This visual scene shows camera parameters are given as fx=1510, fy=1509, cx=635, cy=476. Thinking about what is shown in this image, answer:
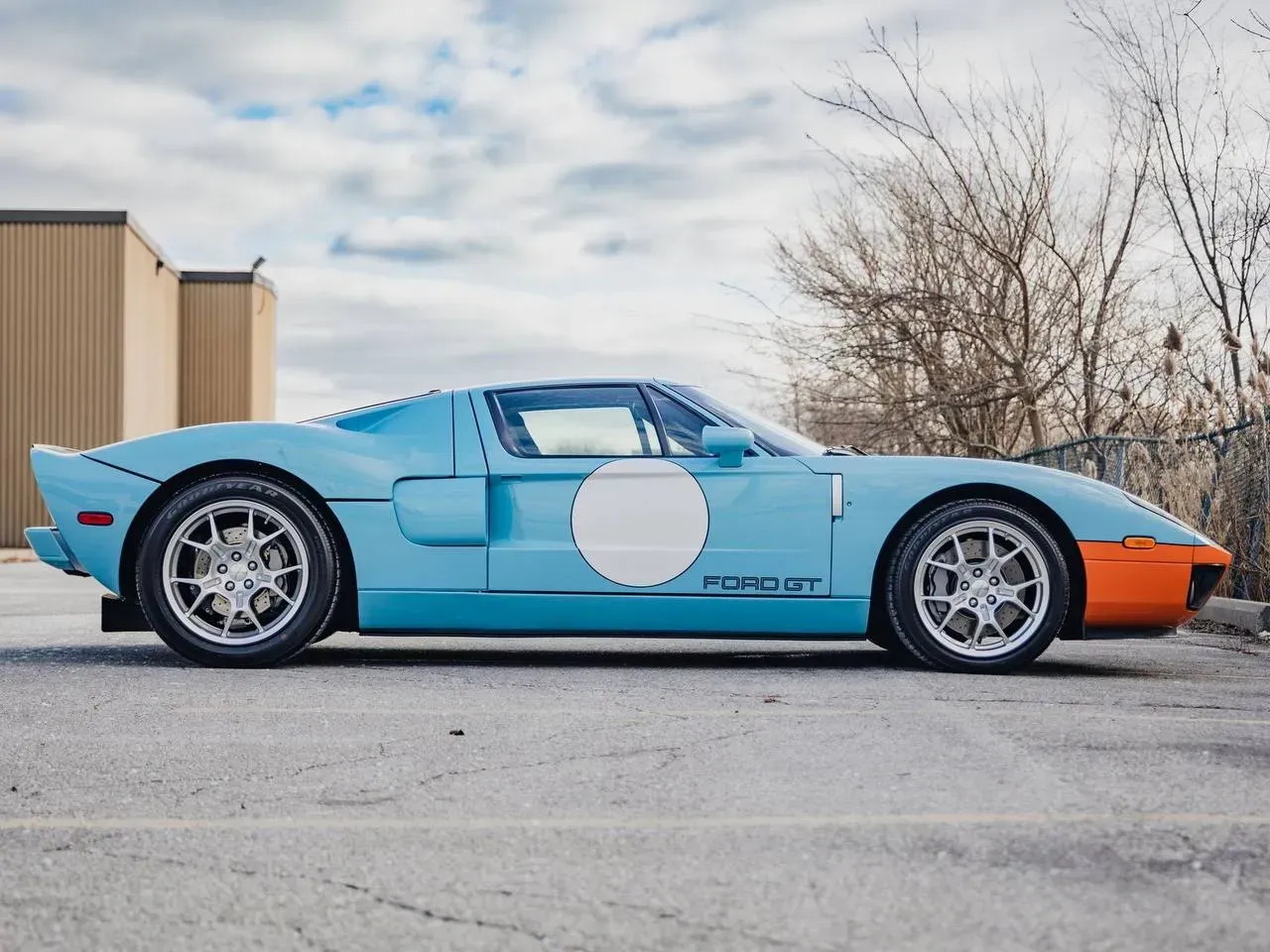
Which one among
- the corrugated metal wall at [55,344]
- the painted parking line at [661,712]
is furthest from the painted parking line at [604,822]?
the corrugated metal wall at [55,344]

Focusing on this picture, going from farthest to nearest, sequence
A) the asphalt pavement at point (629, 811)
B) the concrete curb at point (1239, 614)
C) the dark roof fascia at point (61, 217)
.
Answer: the dark roof fascia at point (61, 217) → the concrete curb at point (1239, 614) → the asphalt pavement at point (629, 811)

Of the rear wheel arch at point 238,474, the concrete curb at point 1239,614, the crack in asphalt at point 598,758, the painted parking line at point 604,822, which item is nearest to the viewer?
the painted parking line at point 604,822

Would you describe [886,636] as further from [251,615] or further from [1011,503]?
[251,615]

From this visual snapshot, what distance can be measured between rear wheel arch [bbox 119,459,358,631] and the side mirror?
1549mm

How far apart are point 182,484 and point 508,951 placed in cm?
432

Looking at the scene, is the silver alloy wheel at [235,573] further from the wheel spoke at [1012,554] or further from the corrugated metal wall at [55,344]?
the corrugated metal wall at [55,344]

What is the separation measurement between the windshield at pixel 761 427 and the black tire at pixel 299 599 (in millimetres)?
1648

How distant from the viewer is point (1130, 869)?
2.92m

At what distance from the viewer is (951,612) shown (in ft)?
20.4

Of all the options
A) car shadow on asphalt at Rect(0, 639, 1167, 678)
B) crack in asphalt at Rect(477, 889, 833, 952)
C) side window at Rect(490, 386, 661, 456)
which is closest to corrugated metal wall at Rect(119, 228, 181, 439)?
car shadow on asphalt at Rect(0, 639, 1167, 678)

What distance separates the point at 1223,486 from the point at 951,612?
4198mm

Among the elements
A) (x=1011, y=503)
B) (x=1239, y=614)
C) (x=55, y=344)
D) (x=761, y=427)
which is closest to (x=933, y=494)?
(x=1011, y=503)

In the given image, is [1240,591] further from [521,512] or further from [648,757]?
[648,757]

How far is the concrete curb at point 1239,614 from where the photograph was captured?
8.37 meters
